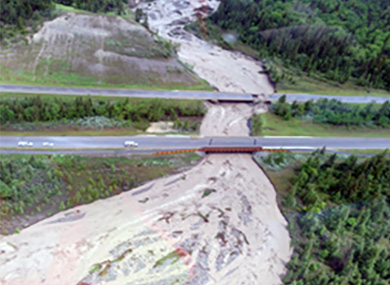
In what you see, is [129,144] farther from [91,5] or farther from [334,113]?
[91,5]

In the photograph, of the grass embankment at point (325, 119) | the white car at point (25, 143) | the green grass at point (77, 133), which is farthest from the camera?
the grass embankment at point (325, 119)

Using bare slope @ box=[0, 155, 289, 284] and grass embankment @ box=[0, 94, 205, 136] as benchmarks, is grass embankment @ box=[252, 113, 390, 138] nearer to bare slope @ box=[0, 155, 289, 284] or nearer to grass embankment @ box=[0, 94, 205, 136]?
grass embankment @ box=[0, 94, 205, 136]

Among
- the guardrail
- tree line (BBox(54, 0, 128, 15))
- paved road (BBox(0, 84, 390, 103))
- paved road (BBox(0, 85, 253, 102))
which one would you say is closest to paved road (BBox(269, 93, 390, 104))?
paved road (BBox(0, 84, 390, 103))

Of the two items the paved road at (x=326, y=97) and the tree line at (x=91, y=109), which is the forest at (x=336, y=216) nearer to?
the paved road at (x=326, y=97)

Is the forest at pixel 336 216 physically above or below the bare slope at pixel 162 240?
above

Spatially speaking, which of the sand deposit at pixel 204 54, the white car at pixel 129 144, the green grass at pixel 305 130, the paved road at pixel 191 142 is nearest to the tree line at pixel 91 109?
the paved road at pixel 191 142

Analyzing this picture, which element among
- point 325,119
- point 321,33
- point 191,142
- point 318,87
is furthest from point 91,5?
point 325,119
